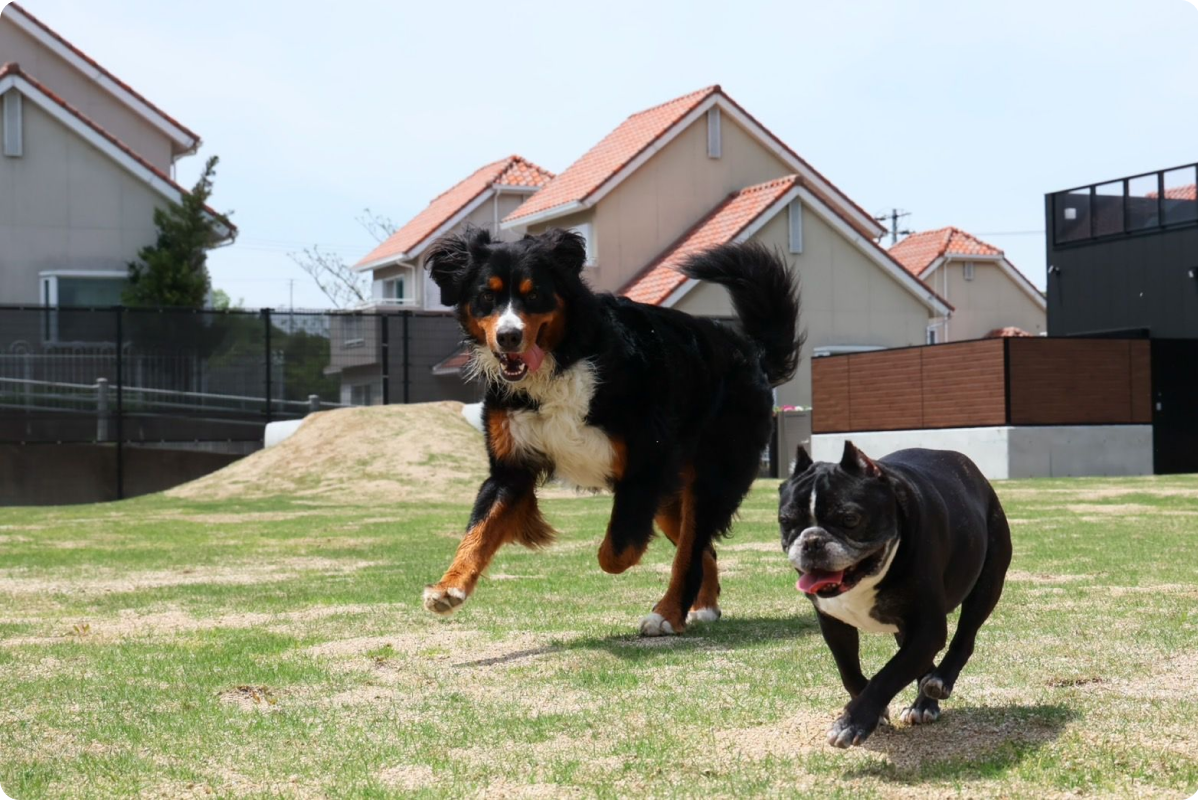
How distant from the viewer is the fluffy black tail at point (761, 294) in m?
8.59

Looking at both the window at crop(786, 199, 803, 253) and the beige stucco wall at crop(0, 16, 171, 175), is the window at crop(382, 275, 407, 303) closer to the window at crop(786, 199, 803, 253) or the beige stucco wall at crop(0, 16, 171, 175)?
the beige stucco wall at crop(0, 16, 171, 175)

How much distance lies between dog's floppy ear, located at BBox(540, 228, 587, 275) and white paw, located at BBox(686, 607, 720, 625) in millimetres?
1945

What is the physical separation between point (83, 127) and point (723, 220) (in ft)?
54.2

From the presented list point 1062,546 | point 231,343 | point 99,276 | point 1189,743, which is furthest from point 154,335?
point 1189,743

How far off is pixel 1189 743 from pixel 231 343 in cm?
2555

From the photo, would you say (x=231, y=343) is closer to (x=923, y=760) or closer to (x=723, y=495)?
(x=723, y=495)

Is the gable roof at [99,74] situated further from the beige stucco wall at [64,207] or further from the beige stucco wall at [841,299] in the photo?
the beige stucco wall at [841,299]

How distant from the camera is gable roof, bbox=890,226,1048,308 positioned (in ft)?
192

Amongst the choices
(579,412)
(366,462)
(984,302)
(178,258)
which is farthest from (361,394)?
(984,302)

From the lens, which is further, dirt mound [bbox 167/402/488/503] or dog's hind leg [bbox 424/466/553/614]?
dirt mound [bbox 167/402/488/503]

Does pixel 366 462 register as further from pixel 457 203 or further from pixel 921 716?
pixel 457 203

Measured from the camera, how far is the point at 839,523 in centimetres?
422

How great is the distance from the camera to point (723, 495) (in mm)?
7770

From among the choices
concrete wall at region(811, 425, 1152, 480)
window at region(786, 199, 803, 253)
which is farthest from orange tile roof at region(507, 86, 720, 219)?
concrete wall at region(811, 425, 1152, 480)
